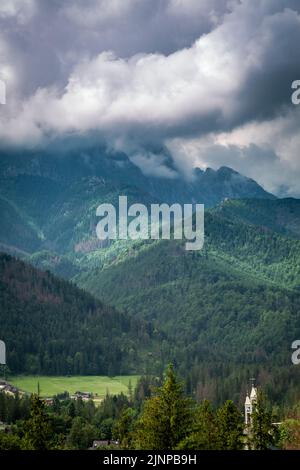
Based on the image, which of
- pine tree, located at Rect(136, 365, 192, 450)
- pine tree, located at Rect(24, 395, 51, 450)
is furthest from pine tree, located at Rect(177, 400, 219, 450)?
pine tree, located at Rect(24, 395, 51, 450)

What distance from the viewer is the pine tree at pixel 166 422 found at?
285 ft

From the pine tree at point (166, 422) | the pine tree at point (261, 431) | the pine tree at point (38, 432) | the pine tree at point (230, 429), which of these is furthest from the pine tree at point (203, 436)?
the pine tree at point (38, 432)

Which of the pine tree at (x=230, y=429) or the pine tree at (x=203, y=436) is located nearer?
the pine tree at (x=203, y=436)

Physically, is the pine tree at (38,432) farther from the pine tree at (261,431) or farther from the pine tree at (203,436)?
the pine tree at (261,431)

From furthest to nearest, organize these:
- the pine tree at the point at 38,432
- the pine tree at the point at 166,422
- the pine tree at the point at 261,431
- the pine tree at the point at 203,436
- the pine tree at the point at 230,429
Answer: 1. the pine tree at the point at 38,432
2. the pine tree at the point at 230,429
3. the pine tree at the point at 261,431
4. the pine tree at the point at 166,422
5. the pine tree at the point at 203,436

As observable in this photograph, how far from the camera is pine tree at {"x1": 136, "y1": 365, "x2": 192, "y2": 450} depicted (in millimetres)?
86938

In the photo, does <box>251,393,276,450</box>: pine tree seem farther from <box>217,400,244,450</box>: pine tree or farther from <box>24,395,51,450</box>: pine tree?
<box>24,395,51,450</box>: pine tree

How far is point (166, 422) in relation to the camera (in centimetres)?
8781

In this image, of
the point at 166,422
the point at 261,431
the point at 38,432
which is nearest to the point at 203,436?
the point at 166,422

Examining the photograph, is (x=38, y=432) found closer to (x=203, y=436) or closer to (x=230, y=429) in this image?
(x=203, y=436)
